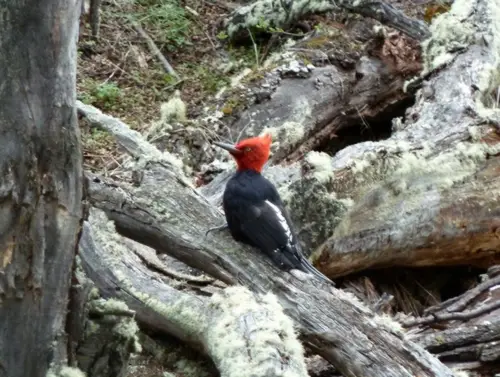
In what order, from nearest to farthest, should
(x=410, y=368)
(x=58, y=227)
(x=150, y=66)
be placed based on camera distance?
(x=58, y=227) < (x=410, y=368) < (x=150, y=66)

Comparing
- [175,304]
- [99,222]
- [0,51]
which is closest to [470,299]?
[175,304]

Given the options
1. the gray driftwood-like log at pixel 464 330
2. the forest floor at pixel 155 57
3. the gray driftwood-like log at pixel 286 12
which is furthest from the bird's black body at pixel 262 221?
the gray driftwood-like log at pixel 286 12

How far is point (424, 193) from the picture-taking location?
4.49 m

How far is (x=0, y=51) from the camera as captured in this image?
6.32 feet

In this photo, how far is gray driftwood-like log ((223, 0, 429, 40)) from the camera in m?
5.89

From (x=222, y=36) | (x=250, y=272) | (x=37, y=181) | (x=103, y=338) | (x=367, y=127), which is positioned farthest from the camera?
(x=222, y=36)

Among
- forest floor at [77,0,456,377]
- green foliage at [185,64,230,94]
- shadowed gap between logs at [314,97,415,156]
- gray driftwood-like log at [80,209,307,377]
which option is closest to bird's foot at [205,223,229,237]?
gray driftwood-like log at [80,209,307,377]

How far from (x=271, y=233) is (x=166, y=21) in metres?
3.90

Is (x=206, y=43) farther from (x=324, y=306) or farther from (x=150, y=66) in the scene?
(x=324, y=306)

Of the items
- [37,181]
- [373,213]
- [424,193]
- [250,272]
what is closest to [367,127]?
[424,193]

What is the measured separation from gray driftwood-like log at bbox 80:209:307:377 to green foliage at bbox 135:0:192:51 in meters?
3.48

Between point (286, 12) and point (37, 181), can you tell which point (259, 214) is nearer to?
point (37, 181)

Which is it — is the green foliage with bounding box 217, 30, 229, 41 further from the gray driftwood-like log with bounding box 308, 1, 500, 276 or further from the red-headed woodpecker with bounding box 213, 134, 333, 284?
the red-headed woodpecker with bounding box 213, 134, 333, 284

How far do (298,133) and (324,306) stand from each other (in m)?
1.92
